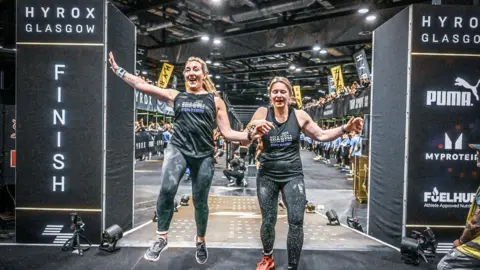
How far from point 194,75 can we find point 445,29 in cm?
270

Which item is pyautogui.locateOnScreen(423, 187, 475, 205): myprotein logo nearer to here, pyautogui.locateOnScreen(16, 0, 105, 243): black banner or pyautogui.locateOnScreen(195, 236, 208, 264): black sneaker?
pyautogui.locateOnScreen(195, 236, 208, 264): black sneaker

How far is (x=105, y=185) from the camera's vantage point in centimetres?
356

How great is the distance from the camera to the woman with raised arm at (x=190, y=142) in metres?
2.52

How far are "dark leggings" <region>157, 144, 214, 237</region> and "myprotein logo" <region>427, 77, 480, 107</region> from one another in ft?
8.14

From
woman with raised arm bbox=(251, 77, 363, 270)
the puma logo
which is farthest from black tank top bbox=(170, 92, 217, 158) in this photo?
the puma logo

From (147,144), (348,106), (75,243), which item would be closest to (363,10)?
(348,106)

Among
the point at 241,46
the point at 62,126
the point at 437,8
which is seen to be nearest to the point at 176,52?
the point at 241,46

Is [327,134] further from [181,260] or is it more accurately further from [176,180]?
[181,260]

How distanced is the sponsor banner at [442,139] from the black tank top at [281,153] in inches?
61.9

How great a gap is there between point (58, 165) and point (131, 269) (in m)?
1.44

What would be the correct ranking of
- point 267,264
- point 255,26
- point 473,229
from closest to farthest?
point 473,229
point 267,264
point 255,26

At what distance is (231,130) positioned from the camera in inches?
108

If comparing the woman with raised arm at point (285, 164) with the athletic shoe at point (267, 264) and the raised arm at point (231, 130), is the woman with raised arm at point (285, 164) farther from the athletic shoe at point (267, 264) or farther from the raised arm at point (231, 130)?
the raised arm at point (231, 130)

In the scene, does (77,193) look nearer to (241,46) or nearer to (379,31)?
(379,31)
